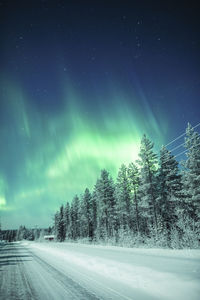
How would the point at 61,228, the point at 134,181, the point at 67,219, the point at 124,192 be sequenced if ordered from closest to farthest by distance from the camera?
the point at 134,181, the point at 124,192, the point at 67,219, the point at 61,228

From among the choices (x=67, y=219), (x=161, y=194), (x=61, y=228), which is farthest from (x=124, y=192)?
(x=61, y=228)

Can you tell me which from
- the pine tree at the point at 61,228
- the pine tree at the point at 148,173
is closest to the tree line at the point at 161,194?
the pine tree at the point at 148,173

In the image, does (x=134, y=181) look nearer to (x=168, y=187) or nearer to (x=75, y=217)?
(x=168, y=187)

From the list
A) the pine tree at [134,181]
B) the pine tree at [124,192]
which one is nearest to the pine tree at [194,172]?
the pine tree at [134,181]

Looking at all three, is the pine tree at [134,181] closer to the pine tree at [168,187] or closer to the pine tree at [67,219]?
the pine tree at [168,187]

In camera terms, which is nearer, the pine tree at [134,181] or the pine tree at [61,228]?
the pine tree at [134,181]

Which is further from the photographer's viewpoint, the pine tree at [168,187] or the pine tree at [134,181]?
the pine tree at [134,181]

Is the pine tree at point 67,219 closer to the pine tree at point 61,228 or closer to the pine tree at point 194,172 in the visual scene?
the pine tree at point 61,228

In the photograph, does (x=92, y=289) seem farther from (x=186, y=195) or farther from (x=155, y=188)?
(x=186, y=195)

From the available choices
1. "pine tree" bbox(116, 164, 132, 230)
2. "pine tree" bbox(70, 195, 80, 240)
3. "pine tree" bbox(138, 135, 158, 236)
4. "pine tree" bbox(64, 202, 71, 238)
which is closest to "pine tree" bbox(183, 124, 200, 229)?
"pine tree" bbox(138, 135, 158, 236)

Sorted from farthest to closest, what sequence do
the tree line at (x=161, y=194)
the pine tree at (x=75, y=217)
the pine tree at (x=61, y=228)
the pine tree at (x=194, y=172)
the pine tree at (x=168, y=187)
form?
the pine tree at (x=61, y=228)
the pine tree at (x=75, y=217)
the pine tree at (x=168, y=187)
the pine tree at (x=194, y=172)
the tree line at (x=161, y=194)

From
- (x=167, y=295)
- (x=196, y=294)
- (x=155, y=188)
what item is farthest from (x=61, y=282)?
(x=155, y=188)

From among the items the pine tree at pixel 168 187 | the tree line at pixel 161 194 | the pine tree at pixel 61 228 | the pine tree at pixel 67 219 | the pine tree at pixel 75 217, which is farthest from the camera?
the pine tree at pixel 61 228

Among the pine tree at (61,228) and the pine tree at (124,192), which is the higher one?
the pine tree at (124,192)
